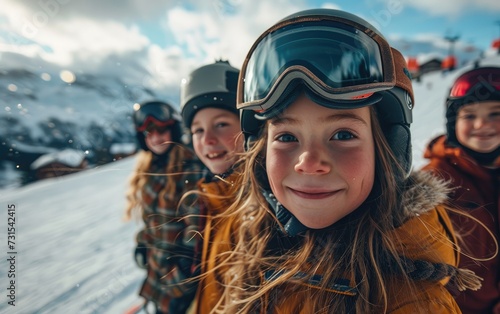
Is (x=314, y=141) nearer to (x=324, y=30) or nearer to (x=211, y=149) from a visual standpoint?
(x=324, y=30)

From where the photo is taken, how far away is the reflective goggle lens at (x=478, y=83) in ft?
6.56

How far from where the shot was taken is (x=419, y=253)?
3.34 feet

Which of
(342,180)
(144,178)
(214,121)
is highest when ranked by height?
(214,121)

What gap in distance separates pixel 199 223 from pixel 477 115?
2.18 meters

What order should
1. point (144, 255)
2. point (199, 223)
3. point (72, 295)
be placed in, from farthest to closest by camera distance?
point (72, 295) < point (144, 255) < point (199, 223)

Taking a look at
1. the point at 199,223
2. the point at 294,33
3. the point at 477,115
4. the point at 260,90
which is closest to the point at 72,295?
the point at 199,223

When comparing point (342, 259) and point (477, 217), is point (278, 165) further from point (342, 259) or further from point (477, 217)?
point (477, 217)

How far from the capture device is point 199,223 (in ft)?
5.74

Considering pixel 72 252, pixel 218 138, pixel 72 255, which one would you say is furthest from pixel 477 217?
pixel 72 252

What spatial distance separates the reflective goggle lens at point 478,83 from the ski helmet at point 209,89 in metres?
1.79

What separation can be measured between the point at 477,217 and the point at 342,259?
4.49 ft

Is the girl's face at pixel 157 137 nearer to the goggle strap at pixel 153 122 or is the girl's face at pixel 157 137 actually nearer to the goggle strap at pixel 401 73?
the goggle strap at pixel 153 122

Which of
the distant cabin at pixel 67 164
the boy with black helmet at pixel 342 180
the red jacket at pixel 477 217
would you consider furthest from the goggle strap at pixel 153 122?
the red jacket at pixel 477 217

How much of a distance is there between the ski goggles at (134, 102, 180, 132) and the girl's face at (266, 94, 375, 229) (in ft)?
6.48
